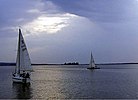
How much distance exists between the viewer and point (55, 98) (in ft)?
121

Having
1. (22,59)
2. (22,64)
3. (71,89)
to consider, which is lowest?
(71,89)

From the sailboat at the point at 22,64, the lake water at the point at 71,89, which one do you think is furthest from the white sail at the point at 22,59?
the lake water at the point at 71,89

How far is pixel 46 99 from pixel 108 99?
7793 mm

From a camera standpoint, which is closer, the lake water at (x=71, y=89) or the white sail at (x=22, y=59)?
the lake water at (x=71, y=89)

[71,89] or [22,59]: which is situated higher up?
[22,59]

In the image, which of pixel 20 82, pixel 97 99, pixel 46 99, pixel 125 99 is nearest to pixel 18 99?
pixel 46 99

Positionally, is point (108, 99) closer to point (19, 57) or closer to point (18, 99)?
point (18, 99)

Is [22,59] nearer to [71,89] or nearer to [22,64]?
[22,64]

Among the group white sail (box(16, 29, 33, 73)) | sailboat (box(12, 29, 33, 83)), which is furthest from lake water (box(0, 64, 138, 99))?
white sail (box(16, 29, 33, 73))

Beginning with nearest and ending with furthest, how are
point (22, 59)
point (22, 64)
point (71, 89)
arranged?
point (71, 89)
point (22, 64)
point (22, 59)

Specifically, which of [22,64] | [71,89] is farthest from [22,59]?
[71,89]

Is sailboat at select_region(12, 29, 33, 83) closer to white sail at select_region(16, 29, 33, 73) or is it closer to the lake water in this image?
white sail at select_region(16, 29, 33, 73)

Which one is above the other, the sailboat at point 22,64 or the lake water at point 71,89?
the sailboat at point 22,64

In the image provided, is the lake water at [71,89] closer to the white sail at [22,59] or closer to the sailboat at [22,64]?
the sailboat at [22,64]
